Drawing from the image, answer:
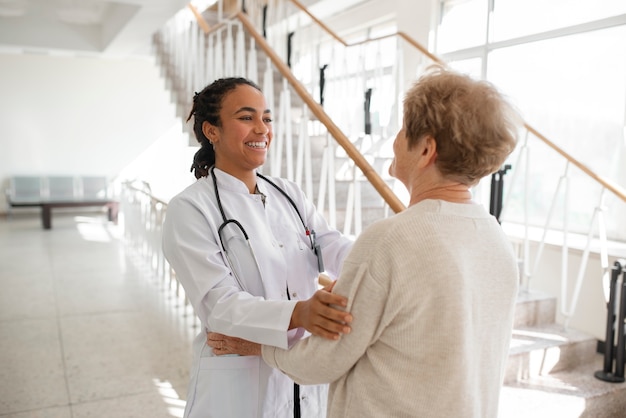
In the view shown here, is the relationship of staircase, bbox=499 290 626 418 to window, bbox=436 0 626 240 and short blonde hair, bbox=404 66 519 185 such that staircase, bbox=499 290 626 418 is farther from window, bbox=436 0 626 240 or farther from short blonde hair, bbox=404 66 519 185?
short blonde hair, bbox=404 66 519 185

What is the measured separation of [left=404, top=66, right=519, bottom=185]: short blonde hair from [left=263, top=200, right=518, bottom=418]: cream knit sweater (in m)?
0.09

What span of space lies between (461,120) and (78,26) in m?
8.44

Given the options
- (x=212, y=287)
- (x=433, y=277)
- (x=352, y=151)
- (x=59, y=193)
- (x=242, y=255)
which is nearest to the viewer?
(x=433, y=277)

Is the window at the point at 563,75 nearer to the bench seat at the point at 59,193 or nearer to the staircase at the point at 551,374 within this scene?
the staircase at the point at 551,374

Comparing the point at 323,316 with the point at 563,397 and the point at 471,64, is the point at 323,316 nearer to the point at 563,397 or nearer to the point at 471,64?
the point at 563,397

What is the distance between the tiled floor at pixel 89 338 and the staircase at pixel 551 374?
1.95 meters

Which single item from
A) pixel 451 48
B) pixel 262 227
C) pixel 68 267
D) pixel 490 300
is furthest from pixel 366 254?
pixel 68 267

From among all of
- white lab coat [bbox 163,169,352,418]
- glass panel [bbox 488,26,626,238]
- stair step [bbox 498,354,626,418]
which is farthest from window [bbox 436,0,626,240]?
white lab coat [bbox 163,169,352,418]

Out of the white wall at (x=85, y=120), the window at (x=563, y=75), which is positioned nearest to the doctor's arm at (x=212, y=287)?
the window at (x=563, y=75)

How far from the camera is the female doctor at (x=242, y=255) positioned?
125cm

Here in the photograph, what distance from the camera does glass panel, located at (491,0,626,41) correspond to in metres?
4.46

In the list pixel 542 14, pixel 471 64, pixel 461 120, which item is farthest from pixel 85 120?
pixel 461 120

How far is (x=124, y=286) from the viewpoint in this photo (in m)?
5.52

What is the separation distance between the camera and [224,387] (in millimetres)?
1383
